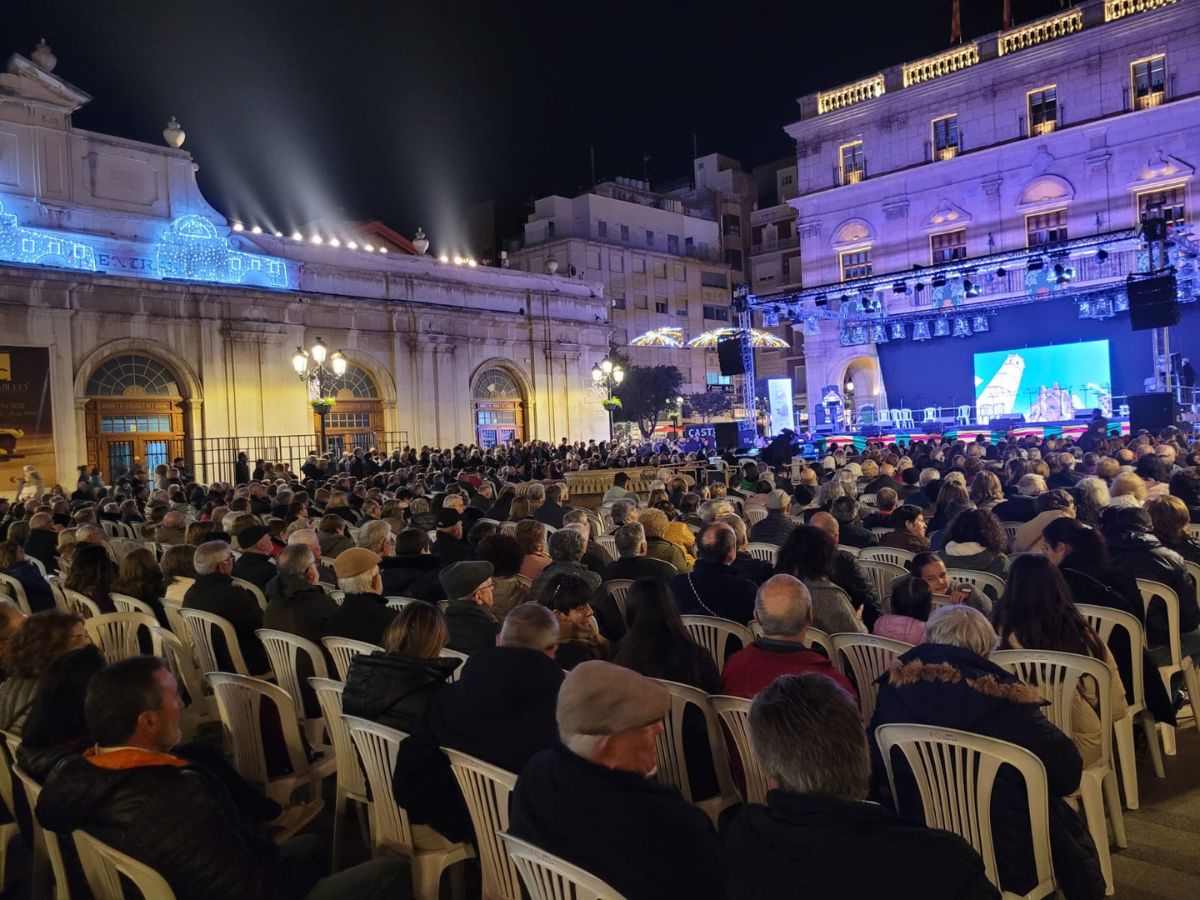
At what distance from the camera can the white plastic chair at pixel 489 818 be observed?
262cm

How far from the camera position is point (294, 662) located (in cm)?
438

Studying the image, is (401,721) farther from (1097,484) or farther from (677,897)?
(1097,484)

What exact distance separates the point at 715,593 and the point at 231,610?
2851 millimetres

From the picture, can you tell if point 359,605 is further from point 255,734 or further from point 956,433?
point 956,433

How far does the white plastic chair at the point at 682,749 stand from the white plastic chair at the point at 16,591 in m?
5.00

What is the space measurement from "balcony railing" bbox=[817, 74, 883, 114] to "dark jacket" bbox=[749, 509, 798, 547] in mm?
27878

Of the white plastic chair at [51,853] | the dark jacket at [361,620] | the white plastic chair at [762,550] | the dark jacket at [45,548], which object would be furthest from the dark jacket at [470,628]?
the dark jacket at [45,548]

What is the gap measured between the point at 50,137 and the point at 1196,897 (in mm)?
22915

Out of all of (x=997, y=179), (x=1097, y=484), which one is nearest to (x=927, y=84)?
(x=997, y=179)

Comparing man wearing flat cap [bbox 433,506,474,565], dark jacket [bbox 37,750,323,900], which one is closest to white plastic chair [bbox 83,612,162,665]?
man wearing flat cap [bbox 433,506,474,565]

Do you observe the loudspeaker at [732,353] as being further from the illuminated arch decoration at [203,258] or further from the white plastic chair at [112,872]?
the white plastic chair at [112,872]

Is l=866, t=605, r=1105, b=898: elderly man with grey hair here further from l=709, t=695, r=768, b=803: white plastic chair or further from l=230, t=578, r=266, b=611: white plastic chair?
l=230, t=578, r=266, b=611: white plastic chair

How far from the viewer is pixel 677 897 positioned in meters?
2.08

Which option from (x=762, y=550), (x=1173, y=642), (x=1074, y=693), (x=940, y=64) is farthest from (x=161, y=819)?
(x=940, y=64)
